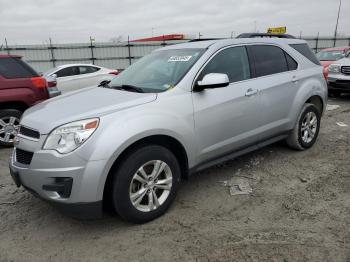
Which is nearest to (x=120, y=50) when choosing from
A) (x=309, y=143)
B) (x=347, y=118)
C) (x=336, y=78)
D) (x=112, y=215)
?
(x=336, y=78)

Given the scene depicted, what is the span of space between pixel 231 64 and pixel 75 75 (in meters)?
8.41

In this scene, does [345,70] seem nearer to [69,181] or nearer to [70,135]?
[70,135]

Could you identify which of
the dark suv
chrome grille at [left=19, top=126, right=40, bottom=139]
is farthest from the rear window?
chrome grille at [left=19, top=126, right=40, bottom=139]

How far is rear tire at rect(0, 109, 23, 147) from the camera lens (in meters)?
5.56

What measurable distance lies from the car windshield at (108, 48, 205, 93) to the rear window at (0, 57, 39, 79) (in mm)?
2421

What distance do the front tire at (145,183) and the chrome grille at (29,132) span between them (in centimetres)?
78

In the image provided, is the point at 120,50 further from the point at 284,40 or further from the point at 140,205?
the point at 140,205

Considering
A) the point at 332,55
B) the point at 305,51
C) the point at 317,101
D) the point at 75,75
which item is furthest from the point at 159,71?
the point at 332,55

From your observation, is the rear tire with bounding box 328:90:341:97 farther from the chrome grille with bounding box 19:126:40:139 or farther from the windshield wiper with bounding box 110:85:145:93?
the chrome grille with bounding box 19:126:40:139

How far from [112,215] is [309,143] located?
3295 mm

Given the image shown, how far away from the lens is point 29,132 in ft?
9.81

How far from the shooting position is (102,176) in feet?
8.88

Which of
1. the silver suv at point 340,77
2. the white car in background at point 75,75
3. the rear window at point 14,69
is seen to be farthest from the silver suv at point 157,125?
the white car in background at point 75,75

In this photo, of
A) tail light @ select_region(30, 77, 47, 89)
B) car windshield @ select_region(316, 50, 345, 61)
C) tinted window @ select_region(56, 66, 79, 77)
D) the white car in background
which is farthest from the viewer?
car windshield @ select_region(316, 50, 345, 61)
